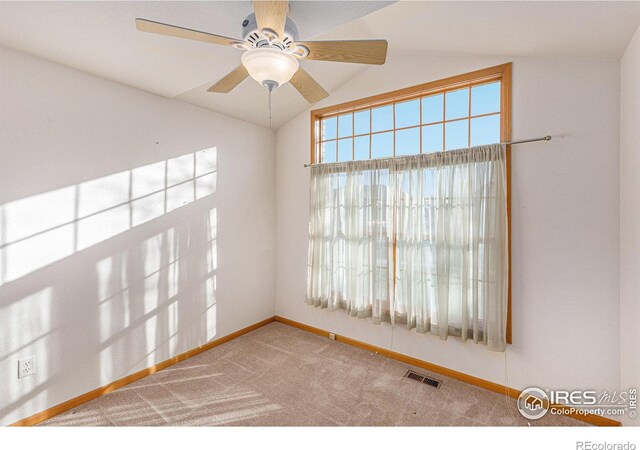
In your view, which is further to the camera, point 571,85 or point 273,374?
point 273,374

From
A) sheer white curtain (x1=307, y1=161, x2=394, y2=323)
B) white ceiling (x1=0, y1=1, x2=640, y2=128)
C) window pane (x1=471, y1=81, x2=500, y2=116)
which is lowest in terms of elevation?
sheer white curtain (x1=307, y1=161, x2=394, y2=323)

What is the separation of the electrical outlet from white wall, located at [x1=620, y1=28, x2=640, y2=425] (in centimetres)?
384

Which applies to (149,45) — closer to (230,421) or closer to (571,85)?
(230,421)

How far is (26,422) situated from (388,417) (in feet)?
8.25

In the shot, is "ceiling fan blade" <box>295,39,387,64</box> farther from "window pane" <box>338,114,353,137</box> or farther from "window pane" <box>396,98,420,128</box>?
"window pane" <box>338,114,353,137</box>

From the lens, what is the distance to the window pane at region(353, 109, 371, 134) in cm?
320

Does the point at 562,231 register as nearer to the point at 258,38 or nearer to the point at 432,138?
the point at 432,138

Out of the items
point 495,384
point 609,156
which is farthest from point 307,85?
point 495,384

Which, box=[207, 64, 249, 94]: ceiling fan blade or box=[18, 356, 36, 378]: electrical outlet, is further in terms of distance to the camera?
box=[18, 356, 36, 378]: electrical outlet

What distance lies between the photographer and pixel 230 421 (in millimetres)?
2127

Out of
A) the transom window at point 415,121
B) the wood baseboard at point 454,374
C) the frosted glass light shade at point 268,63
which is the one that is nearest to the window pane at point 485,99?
the transom window at point 415,121

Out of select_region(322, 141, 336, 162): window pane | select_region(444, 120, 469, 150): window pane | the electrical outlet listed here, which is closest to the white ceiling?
select_region(444, 120, 469, 150): window pane

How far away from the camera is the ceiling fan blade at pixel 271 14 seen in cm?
121

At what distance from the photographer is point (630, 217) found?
1822 mm
